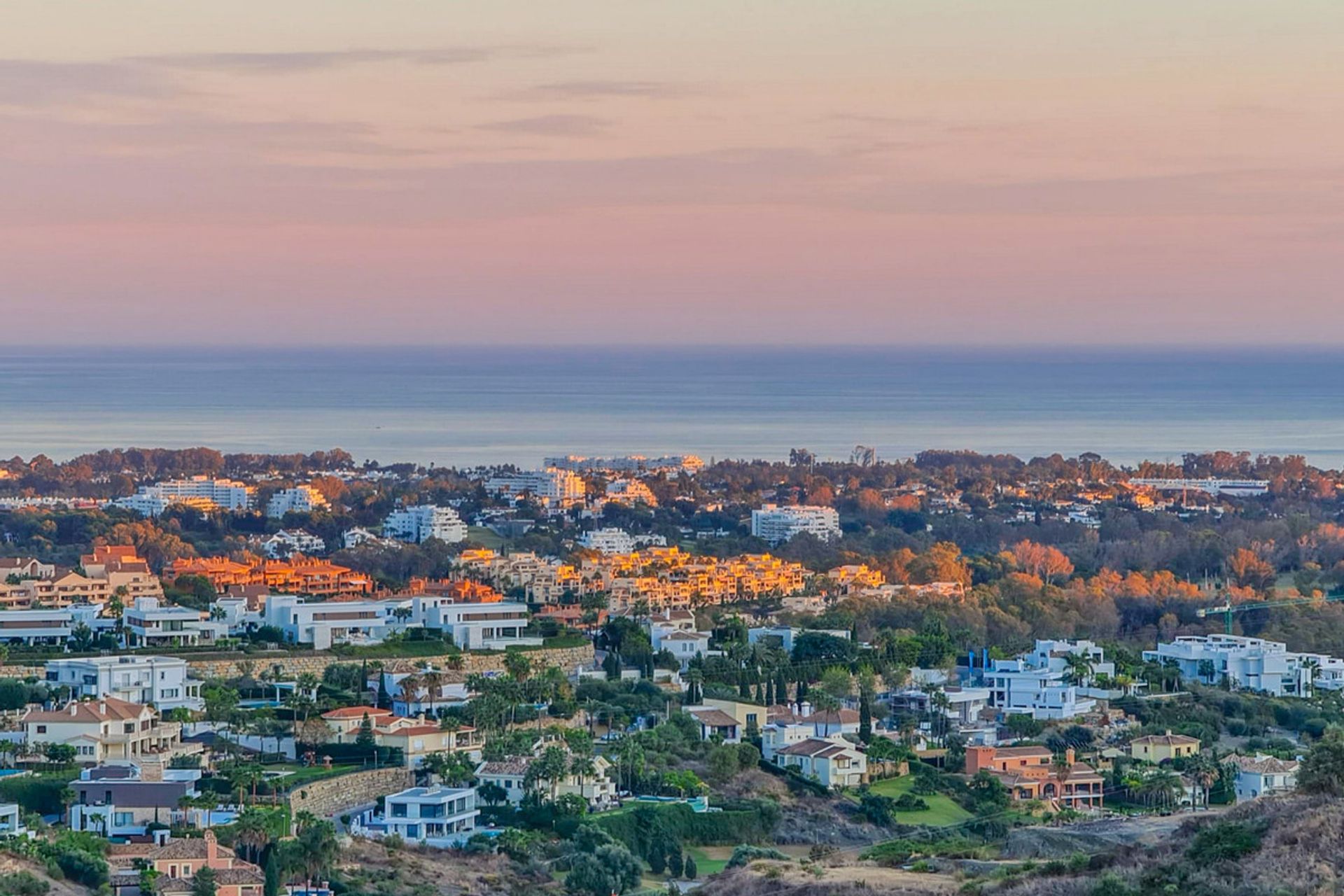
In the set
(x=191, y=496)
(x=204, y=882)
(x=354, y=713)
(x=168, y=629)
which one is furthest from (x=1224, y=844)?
(x=191, y=496)

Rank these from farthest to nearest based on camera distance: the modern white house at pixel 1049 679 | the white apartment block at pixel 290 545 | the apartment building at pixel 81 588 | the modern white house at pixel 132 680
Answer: the white apartment block at pixel 290 545 → the apartment building at pixel 81 588 → the modern white house at pixel 1049 679 → the modern white house at pixel 132 680

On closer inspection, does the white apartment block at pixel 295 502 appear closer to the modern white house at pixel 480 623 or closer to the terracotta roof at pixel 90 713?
the modern white house at pixel 480 623

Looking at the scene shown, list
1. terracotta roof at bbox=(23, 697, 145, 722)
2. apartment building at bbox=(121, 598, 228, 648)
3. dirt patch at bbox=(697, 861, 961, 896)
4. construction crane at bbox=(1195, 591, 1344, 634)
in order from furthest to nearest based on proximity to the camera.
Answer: construction crane at bbox=(1195, 591, 1344, 634) → apartment building at bbox=(121, 598, 228, 648) → terracotta roof at bbox=(23, 697, 145, 722) → dirt patch at bbox=(697, 861, 961, 896)

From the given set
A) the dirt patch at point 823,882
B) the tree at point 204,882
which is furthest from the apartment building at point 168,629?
the dirt patch at point 823,882

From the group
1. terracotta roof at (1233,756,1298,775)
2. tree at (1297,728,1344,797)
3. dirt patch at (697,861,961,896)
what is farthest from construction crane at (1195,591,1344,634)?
tree at (1297,728,1344,797)

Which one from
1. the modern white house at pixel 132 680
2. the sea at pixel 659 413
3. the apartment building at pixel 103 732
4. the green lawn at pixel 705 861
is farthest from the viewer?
the sea at pixel 659 413

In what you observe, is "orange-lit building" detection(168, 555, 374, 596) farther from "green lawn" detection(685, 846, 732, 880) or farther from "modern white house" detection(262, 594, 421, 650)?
"green lawn" detection(685, 846, 732, 880)
